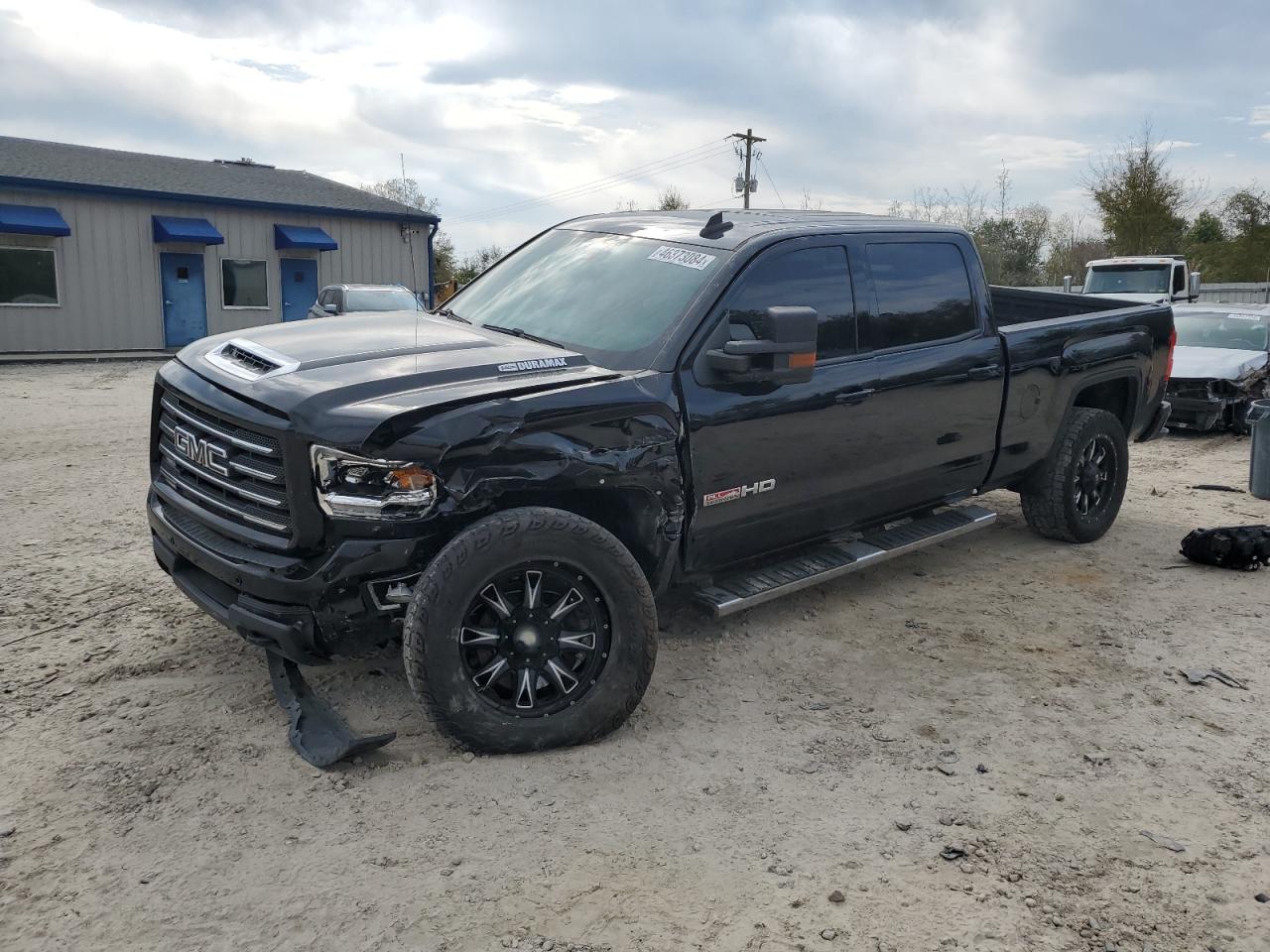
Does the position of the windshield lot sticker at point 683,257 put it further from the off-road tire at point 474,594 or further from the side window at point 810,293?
the off-road tire at point 474,594

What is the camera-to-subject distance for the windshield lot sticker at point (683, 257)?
171 inches

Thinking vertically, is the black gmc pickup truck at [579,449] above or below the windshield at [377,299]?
below

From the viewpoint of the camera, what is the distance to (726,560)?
4.38 meters

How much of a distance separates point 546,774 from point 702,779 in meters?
0.54

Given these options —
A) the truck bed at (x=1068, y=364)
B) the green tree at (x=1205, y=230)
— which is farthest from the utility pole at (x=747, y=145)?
the truck bed at (x=1068, y=364)

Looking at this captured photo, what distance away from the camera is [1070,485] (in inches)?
246

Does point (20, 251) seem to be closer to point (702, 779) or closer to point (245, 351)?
point (245, 351)

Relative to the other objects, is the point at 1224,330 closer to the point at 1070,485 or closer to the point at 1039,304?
the point at 1039,304

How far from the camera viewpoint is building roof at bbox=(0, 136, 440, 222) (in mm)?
21125

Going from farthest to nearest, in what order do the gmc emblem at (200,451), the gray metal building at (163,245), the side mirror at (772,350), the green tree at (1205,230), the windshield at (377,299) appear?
the green tree at (1205,230)
the gray metal building at (163,245)
the windshield at (377,299)
the side mirror at (772,350)
the gmc emblem at (200,451)

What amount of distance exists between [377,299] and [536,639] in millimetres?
14116

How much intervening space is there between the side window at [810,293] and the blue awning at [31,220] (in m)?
20.5

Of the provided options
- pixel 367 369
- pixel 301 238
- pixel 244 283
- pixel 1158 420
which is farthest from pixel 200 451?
pixel 244 283

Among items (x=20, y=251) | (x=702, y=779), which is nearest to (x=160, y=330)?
(x=20, y=251)
